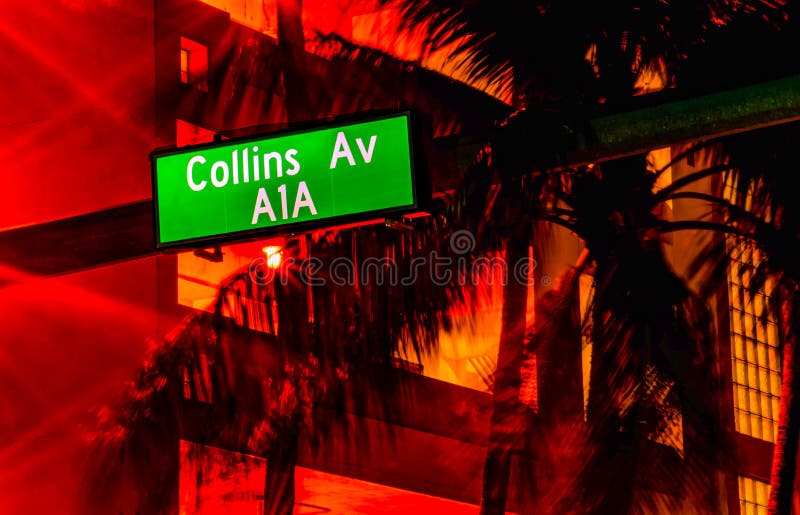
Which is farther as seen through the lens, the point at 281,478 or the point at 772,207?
the point at 281,478

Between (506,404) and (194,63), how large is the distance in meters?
6.31

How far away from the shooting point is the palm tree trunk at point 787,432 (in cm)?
1308

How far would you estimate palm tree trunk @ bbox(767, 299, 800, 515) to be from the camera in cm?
1308

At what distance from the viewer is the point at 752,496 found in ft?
83.8

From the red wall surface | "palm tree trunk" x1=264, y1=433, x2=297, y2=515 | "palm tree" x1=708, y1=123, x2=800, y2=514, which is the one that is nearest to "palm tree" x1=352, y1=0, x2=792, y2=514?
"palm tree" x1=708, y1=123, x2=800, y2=514

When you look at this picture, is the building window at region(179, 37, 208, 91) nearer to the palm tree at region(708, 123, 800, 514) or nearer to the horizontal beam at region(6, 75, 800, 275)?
the palm tree at region(708, 123, 800, 514)

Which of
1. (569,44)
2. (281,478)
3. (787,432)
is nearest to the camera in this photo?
(569,44)

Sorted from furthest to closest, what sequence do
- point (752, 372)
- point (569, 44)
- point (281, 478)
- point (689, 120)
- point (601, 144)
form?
point (752, 372) → point (281, 478) → point (569, 44) → point (601, 144) → point (689, 120)

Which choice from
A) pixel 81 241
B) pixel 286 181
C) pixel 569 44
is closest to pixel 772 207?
pixel 569 44

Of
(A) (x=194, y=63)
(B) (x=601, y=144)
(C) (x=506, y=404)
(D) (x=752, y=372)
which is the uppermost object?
(A) (x=194, y=63)

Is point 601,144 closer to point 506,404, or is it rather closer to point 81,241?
point 81,241

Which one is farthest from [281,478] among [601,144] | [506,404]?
[601,144]

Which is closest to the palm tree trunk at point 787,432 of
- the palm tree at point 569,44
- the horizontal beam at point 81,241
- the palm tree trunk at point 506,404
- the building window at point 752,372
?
the palm tree at point 569,44

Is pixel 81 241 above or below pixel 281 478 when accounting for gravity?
above
